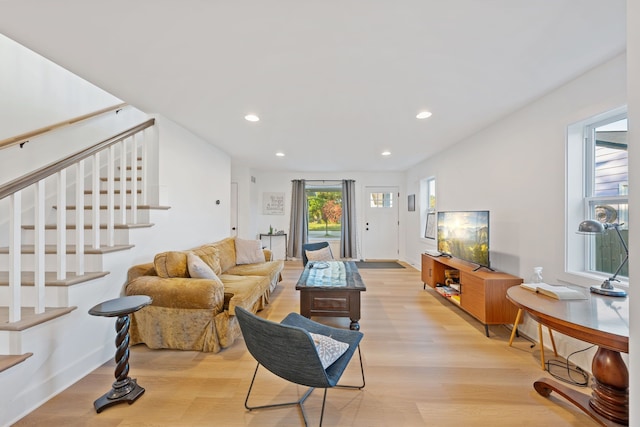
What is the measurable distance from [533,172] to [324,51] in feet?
7.50

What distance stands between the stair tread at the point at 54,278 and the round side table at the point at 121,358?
12.9 inches

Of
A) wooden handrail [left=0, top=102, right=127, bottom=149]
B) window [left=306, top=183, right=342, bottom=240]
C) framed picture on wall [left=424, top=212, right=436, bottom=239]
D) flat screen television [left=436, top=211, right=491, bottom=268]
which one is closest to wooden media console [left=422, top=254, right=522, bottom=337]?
flat screen television [left=436, top=211, right=491, bottom=268]

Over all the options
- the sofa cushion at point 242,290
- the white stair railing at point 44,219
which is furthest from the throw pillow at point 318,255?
the white stair railing at point 44,219

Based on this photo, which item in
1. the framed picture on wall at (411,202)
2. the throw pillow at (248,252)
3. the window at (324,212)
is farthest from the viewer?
the window at (324,212)

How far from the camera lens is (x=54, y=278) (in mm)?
1863

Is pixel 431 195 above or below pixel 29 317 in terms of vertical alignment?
above

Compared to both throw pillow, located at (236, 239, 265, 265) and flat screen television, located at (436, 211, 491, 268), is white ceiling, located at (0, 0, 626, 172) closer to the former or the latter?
flat screen television, located at (436, 211, 491, 268)

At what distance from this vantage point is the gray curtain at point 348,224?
245 inches

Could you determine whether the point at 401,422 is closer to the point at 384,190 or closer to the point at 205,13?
Result: the point at 205,13

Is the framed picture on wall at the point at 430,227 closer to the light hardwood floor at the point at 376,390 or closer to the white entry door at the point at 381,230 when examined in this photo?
the white entry door at the point at 381,230

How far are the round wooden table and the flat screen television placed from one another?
1.17m

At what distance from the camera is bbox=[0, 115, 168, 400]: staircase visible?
151 centimetres

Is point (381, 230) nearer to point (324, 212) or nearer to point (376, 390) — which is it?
point (324, 212)

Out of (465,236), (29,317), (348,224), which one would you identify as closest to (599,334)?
(465,236)
